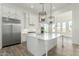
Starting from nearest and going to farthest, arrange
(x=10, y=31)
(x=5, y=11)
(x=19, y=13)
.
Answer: (x=5, y=11) → (x=19, y=13) → (x=10, y=31)

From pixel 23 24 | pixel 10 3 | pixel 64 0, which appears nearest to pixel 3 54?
pixel 23 24

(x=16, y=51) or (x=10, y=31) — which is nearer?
(x=16, y=51)

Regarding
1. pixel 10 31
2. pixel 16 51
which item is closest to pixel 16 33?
pixel 10 31

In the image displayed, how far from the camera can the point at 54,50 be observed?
3012mm

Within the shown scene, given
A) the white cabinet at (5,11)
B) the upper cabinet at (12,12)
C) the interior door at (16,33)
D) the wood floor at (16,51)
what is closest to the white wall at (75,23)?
the wood floor at (16,51)

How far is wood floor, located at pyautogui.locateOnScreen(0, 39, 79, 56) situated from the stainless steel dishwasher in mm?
159

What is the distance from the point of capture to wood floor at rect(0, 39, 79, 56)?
113 inches

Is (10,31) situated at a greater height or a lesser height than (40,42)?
greater

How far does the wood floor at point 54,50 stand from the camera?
113 inches

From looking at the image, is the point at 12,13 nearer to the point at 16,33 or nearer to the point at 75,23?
the point at 16,33

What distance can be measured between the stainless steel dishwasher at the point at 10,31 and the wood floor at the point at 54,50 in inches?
6.3

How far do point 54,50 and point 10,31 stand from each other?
4.65 feet

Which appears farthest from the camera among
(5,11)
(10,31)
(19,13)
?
(10,31)

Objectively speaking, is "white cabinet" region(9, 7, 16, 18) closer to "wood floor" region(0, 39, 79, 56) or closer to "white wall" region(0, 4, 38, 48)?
"white wall" region(0, 4, 38, 48)
